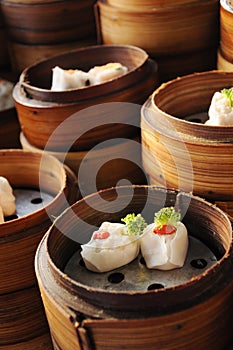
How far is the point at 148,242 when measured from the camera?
185 cm

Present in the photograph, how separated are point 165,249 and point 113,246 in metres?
0.18

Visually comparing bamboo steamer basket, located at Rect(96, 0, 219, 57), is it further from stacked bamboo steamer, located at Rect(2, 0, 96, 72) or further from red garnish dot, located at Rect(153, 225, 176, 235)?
red garnish dot, located at Rect(153, 225, 176, 235)

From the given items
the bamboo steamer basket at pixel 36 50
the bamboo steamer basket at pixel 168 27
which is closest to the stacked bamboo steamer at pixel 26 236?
the bamboo steamer basket at pixel 168 27

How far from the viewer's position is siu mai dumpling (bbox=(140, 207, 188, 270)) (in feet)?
5.89

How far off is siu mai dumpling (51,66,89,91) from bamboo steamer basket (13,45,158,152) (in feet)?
0.43

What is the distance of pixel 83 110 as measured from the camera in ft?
8.27

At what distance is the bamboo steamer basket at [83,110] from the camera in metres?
2.52

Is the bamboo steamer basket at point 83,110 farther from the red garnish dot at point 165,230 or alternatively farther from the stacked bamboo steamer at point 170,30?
the red garnish dot at point 165,230

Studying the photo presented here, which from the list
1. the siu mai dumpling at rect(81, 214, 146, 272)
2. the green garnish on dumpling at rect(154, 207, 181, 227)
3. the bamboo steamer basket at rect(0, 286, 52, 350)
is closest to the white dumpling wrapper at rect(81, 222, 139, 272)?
the siu mai dumpling at rect(81, 214, 146, 272)

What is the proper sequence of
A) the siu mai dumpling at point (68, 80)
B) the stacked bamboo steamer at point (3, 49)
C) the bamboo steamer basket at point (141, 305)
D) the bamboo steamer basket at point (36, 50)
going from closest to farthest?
the bamboo steamer basket at point (141, 305)
the siu mai dumpling at point (68, 80)
the bamboo steamer basket at point (36, 50)
the stacked bamboo steamer at point (3, 49)

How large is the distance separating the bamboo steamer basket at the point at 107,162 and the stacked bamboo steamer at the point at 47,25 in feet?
3.11

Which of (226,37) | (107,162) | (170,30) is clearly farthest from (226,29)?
(107,162)

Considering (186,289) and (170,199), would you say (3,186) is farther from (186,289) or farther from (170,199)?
(186,289)

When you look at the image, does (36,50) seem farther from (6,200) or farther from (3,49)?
(6,200)
